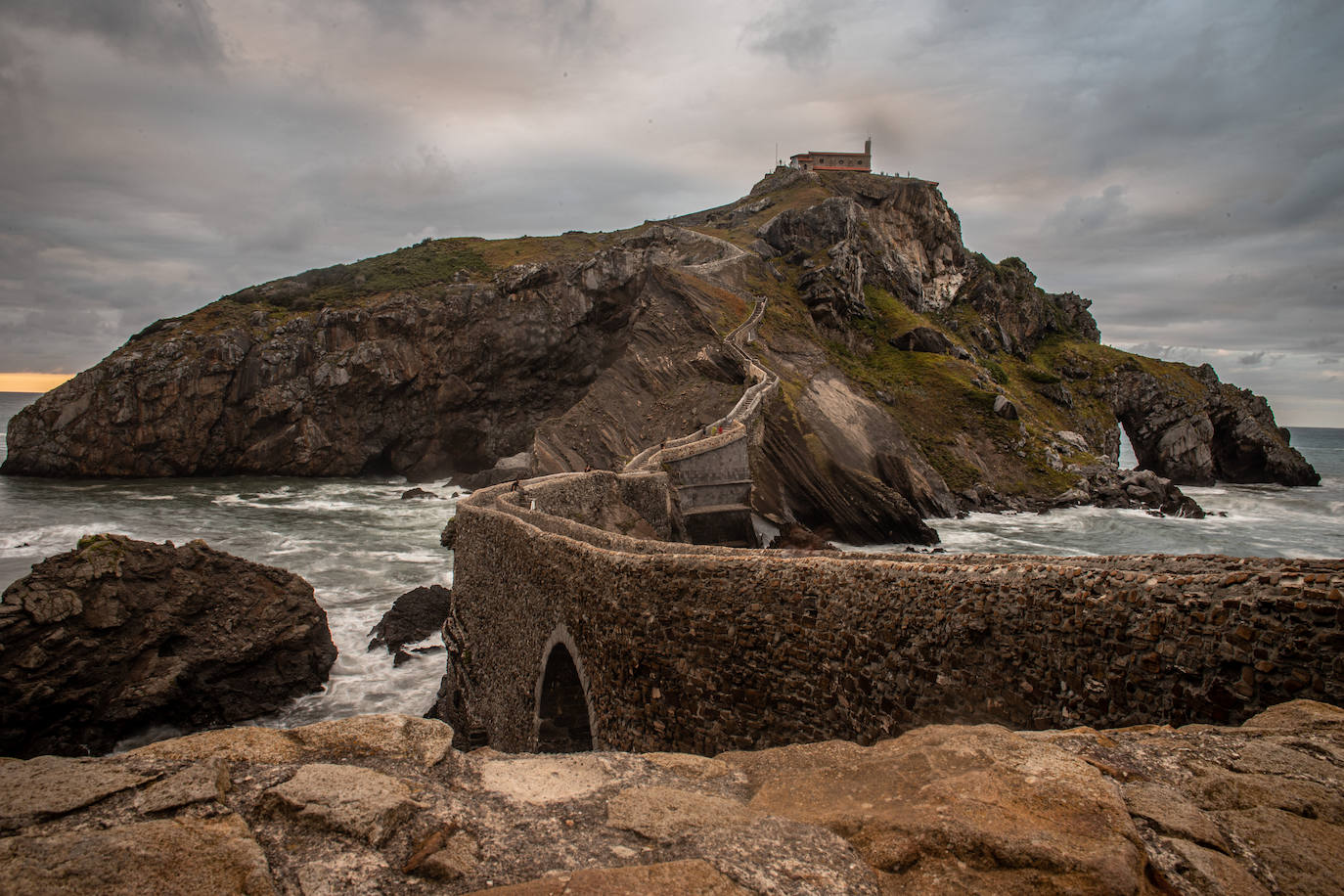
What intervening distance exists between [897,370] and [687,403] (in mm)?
20781

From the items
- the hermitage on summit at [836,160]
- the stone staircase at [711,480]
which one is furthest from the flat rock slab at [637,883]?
the hermitage on summit at [836,160]

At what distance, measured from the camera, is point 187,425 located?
56.6 m

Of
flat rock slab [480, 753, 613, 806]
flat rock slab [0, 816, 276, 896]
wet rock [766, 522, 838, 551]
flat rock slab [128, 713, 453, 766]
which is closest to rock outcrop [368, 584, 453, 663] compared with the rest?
wet rock [766, 522, 838, 551]

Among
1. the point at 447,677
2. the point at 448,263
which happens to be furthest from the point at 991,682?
the point at 448,263

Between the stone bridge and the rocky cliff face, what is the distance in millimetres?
29814

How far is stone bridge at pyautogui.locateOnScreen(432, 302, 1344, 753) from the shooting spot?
4664 millimetres

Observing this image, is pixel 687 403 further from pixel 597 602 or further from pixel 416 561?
pixel 597 602

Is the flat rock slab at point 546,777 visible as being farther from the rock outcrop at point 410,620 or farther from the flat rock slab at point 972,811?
the rock outcrop at point 410,620

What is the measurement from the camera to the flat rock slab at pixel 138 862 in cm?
234

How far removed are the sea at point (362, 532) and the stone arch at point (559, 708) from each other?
734cm

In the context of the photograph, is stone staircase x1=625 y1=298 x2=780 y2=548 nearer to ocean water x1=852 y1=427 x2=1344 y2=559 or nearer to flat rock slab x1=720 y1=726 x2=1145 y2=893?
ocean water x1=852 y1=427 x2=1344 y2=559

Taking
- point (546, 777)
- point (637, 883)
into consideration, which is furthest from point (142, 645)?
point (637, 883)

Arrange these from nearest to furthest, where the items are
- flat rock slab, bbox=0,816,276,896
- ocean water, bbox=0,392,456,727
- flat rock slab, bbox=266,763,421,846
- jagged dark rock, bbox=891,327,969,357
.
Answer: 1. flat rock slab, bbox=0,816,276,896
2. flat rock slab, bbox=266,763,421,846
3. ocean water, bbox=0,392,456,727
4. jagged dark rock, bbox=891,327,969,357

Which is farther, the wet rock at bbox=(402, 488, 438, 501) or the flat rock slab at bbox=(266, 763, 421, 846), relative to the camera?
the wet rock at bbox=(402, 488, 438, 501)
